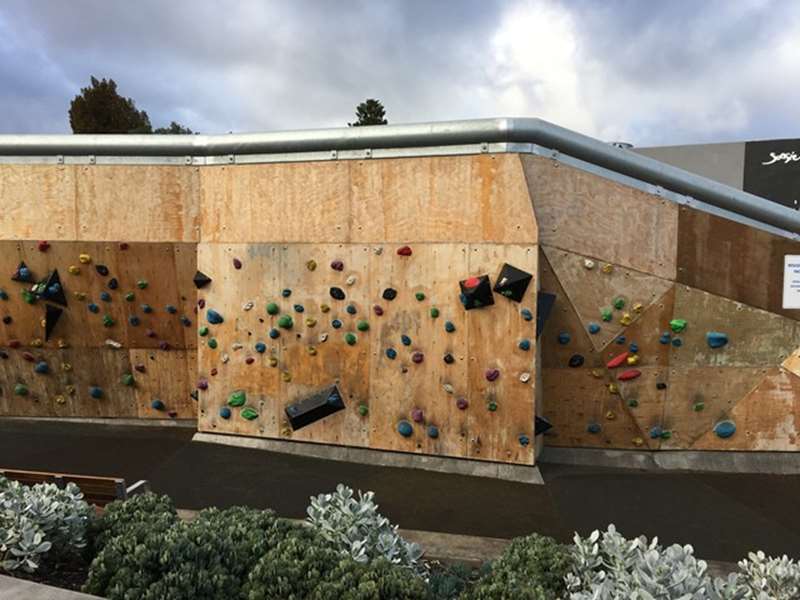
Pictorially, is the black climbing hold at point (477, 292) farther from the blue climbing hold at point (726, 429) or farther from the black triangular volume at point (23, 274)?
the black triangular volume at point (23, 274)

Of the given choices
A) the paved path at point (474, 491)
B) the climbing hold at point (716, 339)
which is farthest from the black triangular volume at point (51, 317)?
the climbing hold at point (716, 339)

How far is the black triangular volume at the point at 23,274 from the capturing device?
7.99 m

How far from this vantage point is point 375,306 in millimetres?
7227

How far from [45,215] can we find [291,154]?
394 centimetres

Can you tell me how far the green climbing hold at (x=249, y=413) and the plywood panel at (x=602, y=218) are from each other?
4.78 meters

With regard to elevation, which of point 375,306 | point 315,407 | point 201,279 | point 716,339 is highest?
point 201,279

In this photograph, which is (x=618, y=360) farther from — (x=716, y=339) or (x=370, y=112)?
(x=370, y=112)

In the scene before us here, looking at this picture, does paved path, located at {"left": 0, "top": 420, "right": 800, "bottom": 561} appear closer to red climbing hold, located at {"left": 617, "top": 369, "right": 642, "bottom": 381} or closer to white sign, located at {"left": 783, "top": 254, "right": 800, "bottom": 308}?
red climbing hold, located at {"left": 617, "top": 369, "right": 642, "bottom": 381}

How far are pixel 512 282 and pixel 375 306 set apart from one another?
1895 millimetres

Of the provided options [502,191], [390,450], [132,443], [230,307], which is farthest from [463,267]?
[132,443]

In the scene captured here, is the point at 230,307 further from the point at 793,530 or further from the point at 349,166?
the point at 793,530

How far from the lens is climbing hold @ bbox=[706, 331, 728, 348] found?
702 cm

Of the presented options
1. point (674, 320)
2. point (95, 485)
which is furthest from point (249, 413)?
point (674, 320)

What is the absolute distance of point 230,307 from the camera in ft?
25.6
